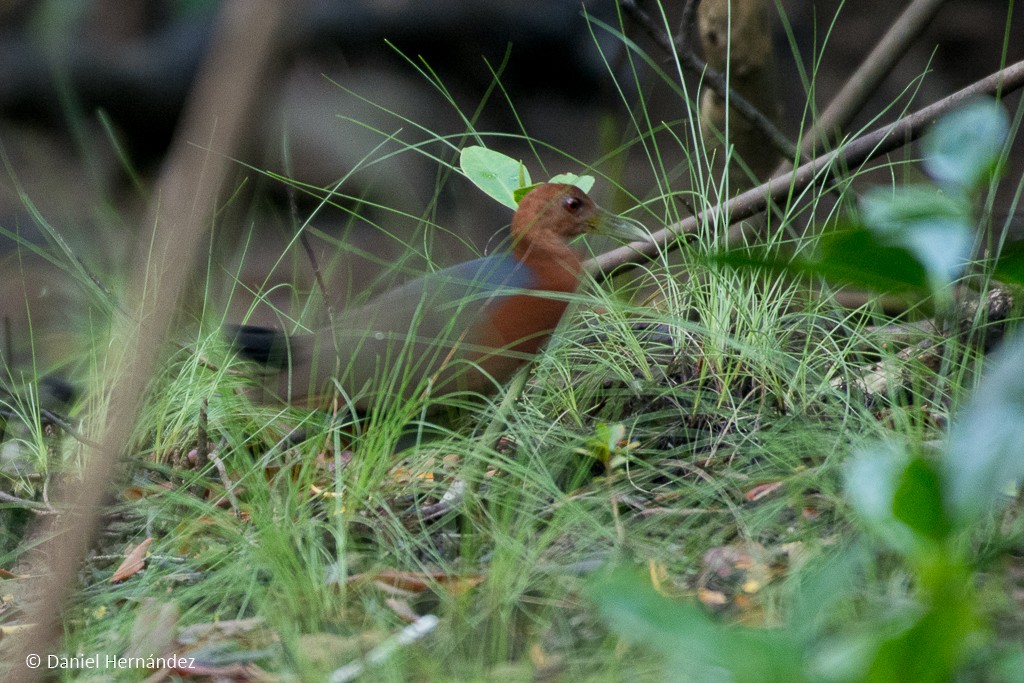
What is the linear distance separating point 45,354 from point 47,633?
11.3 ft

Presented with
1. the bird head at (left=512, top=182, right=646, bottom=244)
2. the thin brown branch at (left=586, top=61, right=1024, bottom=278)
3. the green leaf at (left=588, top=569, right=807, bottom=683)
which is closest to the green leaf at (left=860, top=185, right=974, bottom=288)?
the green leaf at (left=588, top=569, right=807, bottom=683)

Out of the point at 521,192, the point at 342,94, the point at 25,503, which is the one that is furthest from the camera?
the point at 342,94

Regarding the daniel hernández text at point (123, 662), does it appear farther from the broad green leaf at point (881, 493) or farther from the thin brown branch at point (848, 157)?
the thin brown branch at point (848, 157)

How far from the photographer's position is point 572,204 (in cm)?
313

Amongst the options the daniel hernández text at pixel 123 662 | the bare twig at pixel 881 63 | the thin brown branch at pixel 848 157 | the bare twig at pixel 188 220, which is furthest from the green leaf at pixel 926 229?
the bare twig at pixel 881 63

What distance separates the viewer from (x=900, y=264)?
70 cm

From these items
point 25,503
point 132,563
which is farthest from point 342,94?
point 132,563

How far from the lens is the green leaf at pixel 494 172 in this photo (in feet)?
10.1

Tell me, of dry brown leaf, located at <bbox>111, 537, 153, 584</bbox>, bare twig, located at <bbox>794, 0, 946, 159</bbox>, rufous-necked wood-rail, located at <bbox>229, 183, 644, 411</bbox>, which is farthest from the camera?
bare twig, located at <bbox>794, 0, 946, 159</bbox>

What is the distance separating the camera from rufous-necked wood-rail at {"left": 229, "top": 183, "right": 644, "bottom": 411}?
2.80m

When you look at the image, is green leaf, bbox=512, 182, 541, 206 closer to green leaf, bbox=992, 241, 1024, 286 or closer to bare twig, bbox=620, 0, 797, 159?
bare twig, bbox=620, 0, 797, 159

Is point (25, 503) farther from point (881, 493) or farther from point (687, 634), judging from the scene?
point (881, 493)

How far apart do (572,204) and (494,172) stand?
10.1 inches

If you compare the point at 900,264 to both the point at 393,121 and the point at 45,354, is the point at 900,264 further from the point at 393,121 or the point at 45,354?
the point at 393,121
